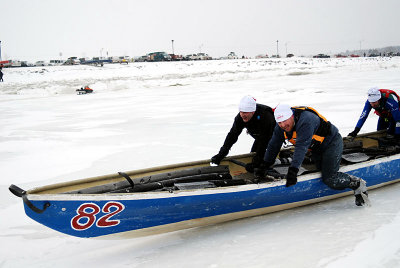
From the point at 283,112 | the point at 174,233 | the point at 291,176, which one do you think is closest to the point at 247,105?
the point at 283,112

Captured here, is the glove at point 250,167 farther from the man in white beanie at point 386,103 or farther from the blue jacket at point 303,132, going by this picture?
the man in white beanie at point 386,103

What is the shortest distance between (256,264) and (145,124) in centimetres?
756

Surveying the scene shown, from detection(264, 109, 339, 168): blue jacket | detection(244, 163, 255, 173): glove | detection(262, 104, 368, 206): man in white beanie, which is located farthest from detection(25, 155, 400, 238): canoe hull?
detection(244, 163, 255, 173): glove

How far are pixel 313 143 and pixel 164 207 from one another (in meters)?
A: 1.84

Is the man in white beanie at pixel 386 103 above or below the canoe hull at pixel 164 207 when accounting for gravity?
above

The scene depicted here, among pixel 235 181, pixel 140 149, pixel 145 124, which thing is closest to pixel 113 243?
pixel 235 181

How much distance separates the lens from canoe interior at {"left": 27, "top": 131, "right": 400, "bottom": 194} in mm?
3728

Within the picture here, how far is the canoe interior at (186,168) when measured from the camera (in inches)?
147

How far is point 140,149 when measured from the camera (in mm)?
7422

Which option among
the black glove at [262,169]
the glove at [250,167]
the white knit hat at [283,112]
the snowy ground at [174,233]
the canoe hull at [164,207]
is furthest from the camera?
the glove at [250,167]

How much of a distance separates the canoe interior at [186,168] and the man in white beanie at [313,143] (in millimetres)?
599

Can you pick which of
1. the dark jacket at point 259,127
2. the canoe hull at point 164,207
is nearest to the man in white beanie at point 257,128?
the dark jacket at point 259,127

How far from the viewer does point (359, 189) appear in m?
4.18

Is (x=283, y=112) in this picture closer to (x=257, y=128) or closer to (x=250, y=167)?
(x=257, y=128)
